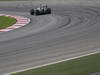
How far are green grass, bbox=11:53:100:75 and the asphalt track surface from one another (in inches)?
46.8

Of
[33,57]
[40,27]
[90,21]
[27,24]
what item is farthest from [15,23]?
[33,57]

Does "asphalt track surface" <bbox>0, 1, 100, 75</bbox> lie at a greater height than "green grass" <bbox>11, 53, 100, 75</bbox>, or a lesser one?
lesser

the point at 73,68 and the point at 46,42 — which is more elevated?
the point at 73,68

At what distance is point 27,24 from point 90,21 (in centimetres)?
478

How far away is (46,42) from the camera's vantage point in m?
18.1

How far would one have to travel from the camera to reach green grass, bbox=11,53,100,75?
38.8 feet

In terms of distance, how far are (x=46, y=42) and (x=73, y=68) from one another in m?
5.95

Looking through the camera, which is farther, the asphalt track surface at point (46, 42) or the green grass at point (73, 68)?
the asphalt track surface at point (46, 42)

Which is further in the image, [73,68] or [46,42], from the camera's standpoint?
[46,42]

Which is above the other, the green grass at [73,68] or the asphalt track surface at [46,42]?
the green grass at [73,68]

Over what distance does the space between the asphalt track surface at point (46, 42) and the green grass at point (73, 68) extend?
1188 millimetres

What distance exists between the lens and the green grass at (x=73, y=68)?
11.8m

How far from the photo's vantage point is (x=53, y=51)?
16078 mm

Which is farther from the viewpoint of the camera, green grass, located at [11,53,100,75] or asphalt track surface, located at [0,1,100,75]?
asphalt track surface, located at [0,1,100,75]
